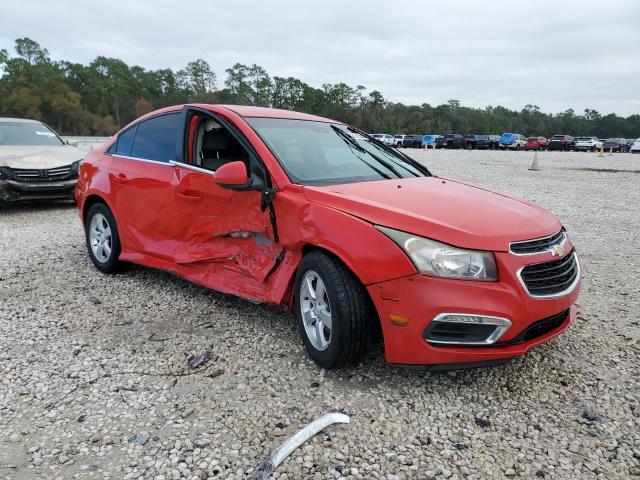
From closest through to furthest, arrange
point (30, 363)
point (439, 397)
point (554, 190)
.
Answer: point (439, 397)
point (30, 363)
point (554, 190)

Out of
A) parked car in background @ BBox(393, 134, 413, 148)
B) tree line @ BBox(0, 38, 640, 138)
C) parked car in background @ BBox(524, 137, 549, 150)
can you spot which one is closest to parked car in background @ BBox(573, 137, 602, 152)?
parked car in background @ BBox(524, 137, 549, 150)

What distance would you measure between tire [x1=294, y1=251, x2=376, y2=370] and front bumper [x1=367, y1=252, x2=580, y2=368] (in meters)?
0.12

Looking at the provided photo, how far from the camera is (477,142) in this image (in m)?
50.2

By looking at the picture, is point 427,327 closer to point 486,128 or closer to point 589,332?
point 589,332

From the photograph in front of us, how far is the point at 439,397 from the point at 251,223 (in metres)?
1.68

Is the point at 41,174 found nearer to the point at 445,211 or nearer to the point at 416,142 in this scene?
the point at 445,211

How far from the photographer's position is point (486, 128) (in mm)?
110688

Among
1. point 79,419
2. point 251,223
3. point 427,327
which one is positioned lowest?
point 79,419

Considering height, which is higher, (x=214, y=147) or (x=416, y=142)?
(x=416, y=142)

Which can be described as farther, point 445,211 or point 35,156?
point 35,156

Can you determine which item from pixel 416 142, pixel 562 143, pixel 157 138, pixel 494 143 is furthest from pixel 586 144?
pixel 157 138

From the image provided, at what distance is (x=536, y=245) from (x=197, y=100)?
277 ft

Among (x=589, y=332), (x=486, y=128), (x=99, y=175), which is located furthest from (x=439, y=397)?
(x=486, y=128)

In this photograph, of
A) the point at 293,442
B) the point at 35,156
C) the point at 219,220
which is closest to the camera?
the point at 293,442
